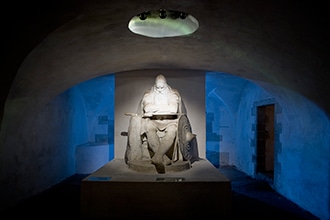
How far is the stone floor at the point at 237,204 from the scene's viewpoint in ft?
13.7

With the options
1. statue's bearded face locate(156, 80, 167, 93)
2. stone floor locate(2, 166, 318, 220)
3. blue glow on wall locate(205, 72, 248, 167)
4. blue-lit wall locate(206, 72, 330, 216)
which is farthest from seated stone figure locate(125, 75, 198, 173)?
blue glow on wall locate(205, 72, 248, 167)

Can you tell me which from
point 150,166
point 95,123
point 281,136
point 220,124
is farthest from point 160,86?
point 220,124

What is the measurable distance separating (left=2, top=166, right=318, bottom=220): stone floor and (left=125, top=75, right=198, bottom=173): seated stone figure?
3.92 feet

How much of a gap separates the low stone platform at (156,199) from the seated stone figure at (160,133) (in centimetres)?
56

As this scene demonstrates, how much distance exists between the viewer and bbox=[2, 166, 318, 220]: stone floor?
4172 millimetres

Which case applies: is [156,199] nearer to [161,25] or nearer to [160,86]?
[160,86]

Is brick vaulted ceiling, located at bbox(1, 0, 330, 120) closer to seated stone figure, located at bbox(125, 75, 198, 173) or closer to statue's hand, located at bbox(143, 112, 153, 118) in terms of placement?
seated stone figure, located at bbox(125, 75, 198, 173)

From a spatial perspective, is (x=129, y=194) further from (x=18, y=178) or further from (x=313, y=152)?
(x=313, y=152)

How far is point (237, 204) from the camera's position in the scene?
4715mm

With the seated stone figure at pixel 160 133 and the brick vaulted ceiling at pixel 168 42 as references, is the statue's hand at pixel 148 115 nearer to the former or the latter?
the seated stone figure at pixel 160 133

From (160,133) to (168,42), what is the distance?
1.51 meters

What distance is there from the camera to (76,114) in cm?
756

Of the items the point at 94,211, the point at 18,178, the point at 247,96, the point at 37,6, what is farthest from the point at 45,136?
the point at 247,96

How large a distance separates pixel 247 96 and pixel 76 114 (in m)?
4.63
